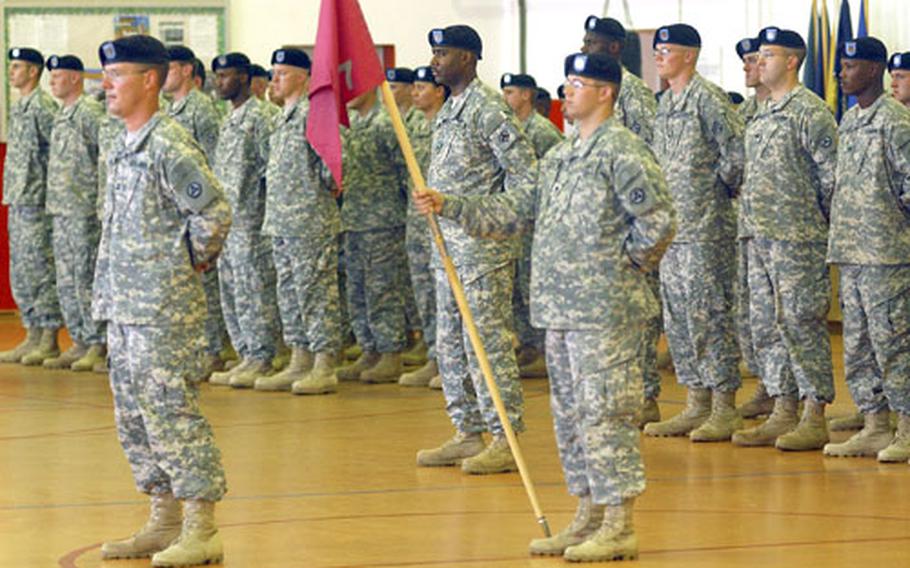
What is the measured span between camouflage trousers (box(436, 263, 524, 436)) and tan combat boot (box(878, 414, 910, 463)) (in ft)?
5.21

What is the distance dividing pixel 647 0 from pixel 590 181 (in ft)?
34.9

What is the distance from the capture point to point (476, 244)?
7.55 meters

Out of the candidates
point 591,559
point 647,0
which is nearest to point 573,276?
point 591,559

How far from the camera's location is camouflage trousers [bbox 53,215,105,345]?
38.3ft

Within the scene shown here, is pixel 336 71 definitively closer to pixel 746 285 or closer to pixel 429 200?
pixel 429 200

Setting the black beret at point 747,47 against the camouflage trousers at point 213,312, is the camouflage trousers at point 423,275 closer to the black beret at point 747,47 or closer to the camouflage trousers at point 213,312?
the camouflage trousers at point 213,312

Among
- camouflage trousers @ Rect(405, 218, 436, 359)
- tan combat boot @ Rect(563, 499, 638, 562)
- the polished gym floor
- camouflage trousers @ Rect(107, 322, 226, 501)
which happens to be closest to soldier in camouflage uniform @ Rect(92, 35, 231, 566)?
camouflage trousers @ Rect(107, 322, 226, 501)

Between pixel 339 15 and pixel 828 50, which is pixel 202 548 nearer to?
pixel 339 15

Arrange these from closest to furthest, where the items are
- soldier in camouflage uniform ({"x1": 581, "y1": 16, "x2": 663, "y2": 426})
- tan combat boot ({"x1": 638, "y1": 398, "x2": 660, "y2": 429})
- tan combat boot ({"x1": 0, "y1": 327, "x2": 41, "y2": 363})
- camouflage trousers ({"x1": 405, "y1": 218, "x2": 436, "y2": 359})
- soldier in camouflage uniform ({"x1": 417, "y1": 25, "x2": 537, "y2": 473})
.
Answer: soldier in camouflage uniform ({"x1": 417, "y1": 25, "x2": 537, "y2": 473}) < soldier in camouflage uniform ({"x1": 581, "y1": 16, "x2": 663, "y2": 426}) < tan combat boot ({"x1": 638, "y1": 398, "x2": 660, "y2": 429}) < camouflage trousers ({"x1": 405, "y1": 218, "x2": 436, "y2": 359}) < tan combat boot ({"x1": 0, "y1": 327, "x2": 41, "y2": 363})

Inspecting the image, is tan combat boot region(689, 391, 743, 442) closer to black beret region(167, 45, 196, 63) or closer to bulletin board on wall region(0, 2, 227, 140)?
black beret region(167, 45, 196, 63)

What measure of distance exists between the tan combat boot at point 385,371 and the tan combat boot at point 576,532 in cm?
514

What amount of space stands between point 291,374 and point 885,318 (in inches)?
162

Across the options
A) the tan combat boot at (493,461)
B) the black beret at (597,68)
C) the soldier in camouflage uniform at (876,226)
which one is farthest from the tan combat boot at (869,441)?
the black beret at (597,68)

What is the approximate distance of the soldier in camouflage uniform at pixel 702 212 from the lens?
8.48 m
